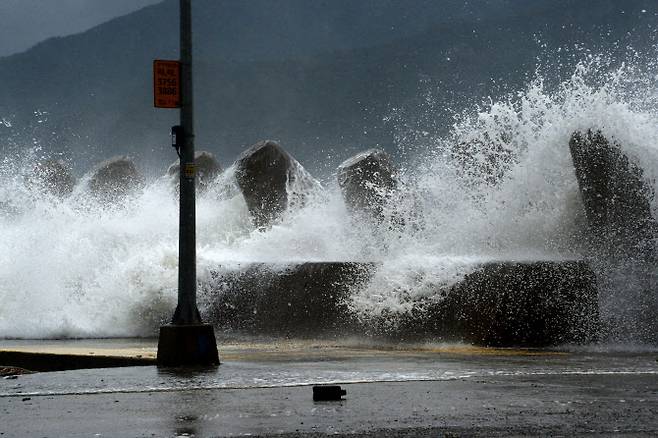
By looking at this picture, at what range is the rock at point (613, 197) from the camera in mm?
17047

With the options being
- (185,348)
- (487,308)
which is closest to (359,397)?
(185,348)

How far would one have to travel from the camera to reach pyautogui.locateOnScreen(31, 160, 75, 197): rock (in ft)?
139

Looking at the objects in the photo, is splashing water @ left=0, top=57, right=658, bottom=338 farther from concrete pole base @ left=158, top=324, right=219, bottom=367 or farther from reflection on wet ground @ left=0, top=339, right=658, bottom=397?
concrete pole base @ left=158, top=324, right=219, bottom=367

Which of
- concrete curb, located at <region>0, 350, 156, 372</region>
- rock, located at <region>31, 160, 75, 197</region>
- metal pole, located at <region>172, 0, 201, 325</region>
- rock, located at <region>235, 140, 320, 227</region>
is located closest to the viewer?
metal pole, located at <region>172, 0, 201, 325</region>

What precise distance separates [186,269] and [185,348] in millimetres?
850

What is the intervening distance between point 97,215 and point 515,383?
18.5 m

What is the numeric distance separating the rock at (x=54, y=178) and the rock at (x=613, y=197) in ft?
87.0

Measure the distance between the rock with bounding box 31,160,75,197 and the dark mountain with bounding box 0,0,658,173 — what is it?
9038 centimetres

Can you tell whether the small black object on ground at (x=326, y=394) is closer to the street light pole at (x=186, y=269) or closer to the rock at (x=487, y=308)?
the street light pole at (x=186, y=269)

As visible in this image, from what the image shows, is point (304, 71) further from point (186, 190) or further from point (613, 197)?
point (186, 190)

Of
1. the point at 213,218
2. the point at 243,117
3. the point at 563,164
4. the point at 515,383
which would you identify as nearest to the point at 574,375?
the point at 515,383

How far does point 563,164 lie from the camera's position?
62.4ft

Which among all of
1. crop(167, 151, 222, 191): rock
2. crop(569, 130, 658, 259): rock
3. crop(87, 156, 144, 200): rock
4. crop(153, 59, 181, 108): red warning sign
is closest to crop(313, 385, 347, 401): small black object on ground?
crop(153, 59, 181, 108): red warning sign

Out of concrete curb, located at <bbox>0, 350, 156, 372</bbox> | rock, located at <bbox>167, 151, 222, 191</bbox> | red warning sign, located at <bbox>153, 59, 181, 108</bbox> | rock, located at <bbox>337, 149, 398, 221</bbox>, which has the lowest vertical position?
concrete curb, located at <bbox>0, 350, 156, 372</bbox>
